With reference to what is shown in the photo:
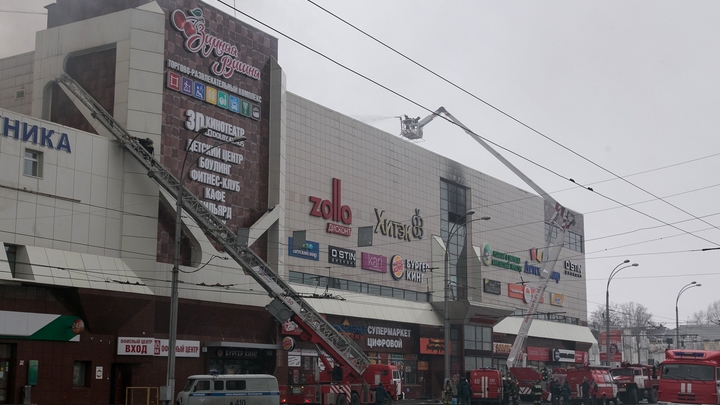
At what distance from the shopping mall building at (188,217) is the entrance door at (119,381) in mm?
70

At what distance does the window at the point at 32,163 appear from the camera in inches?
1385

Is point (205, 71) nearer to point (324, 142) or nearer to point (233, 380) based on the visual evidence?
point (324, 142)

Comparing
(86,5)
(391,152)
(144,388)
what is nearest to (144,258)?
(144,388)

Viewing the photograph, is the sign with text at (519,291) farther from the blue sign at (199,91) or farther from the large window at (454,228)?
the blue sign at (199,91)

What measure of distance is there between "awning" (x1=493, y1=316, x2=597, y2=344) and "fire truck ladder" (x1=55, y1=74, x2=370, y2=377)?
33.0 metres

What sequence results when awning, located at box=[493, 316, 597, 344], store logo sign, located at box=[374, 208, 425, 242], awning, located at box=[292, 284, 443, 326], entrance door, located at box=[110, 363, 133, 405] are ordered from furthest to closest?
awning, located at box=[493, 316, 597, 344], store logo sign, located at box=[374, 208, 425, 242], awning, located at box=[292, 284, 443, 326], entrance door, located at box=[110, 363, 133, 405]

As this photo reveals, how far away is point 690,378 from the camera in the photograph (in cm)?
3538

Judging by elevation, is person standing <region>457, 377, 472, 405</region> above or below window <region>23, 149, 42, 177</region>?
below

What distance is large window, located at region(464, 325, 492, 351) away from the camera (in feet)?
215

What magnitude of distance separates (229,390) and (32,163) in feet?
45.1

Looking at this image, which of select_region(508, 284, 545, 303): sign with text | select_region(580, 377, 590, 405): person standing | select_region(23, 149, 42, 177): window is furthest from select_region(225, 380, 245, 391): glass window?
select_region(508, 284, 545, 303): sign with text

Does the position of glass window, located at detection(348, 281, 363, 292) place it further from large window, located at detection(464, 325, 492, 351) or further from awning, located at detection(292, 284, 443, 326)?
large window, located at detection(464, 325, 492, 351)

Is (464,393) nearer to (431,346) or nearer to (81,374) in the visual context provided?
(81,374)

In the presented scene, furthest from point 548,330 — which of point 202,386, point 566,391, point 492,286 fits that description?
point 202,386
